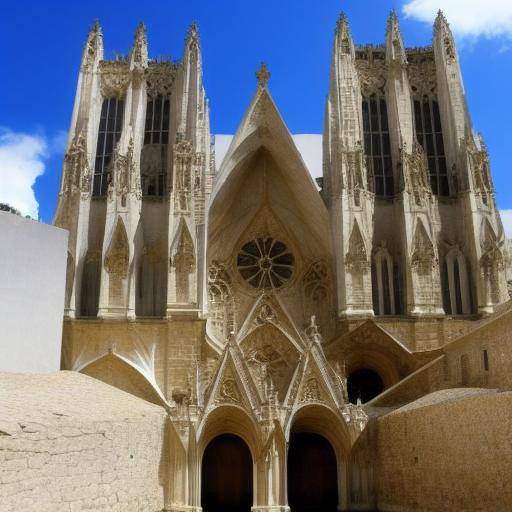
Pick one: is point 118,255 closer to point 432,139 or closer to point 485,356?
point 485,356

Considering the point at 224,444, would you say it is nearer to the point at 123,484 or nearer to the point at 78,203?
the point at 123,484

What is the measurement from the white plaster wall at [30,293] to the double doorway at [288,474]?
6724 mm

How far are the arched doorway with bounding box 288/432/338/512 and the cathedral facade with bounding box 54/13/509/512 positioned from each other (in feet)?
0.22

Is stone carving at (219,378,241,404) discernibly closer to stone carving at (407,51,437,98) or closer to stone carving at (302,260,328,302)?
stone carving at (302,260,328,302)

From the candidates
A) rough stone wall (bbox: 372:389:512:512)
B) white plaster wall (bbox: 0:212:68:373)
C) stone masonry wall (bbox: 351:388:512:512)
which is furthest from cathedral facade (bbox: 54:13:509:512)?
white plaster wall (bbox: 0:212:68:373)

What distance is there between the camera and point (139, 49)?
31.6 m

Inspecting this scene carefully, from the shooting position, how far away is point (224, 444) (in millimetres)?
24266

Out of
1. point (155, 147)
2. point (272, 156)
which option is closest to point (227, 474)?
point (272, 156)

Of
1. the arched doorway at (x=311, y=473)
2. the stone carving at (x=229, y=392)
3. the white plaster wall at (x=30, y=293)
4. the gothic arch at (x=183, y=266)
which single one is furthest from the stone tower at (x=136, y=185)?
the arched doorway at (x=311, y=473)

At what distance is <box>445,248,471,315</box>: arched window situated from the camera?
2705cm

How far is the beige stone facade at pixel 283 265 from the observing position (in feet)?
69.4

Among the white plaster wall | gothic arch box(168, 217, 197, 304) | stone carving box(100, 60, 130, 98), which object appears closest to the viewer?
the white plaster wall

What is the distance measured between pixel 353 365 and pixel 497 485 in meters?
11.4

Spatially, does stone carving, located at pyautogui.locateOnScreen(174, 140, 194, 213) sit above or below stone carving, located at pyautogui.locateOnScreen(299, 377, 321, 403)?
above
